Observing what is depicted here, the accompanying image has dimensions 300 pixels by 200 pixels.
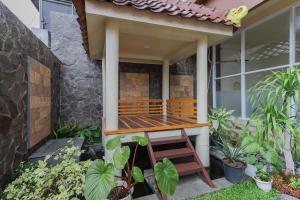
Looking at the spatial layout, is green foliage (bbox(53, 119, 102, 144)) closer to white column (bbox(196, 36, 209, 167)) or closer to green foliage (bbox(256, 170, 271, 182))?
white column (bbox(196, 36, 209, 167))

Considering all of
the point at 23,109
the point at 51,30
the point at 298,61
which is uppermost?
the point at 51,30

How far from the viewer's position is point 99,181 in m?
1.80

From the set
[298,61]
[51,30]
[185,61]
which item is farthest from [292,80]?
[51,30]

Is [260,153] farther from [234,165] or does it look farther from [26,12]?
[26,12]

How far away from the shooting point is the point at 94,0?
8.61 feet

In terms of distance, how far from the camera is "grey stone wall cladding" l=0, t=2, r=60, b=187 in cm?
223

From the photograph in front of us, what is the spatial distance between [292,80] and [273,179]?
163 centimetres

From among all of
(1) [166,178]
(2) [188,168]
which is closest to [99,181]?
(1) [166,178]

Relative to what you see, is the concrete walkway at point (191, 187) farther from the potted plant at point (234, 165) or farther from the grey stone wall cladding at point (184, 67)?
the grey stone wall cladding at point (184, 67)

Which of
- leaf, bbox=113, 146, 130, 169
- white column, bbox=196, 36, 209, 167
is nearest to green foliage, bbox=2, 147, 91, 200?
leaf, bbox=113, 146, 130, 169

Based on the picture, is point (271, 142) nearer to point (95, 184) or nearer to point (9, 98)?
point (95, 184)

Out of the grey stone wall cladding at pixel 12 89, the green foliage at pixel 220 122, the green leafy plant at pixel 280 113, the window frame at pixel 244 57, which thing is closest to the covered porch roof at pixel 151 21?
the grey stone wall cladding at pixel 12 89

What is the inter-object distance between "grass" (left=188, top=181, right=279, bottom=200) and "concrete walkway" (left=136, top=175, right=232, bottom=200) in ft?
0.43

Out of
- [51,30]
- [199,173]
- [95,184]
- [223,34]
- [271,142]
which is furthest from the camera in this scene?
[51,30]
